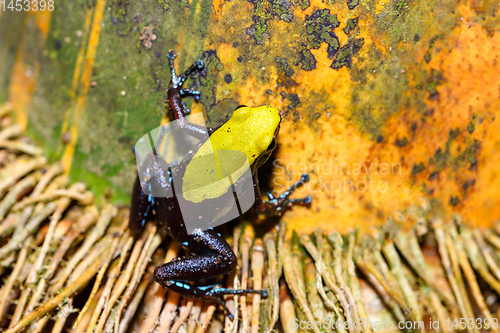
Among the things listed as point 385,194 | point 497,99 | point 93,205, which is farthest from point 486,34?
point 93,205

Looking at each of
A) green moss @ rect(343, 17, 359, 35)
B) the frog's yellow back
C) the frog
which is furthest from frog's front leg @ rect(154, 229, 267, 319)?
green moss @ rect(343, 17, 359, 35)

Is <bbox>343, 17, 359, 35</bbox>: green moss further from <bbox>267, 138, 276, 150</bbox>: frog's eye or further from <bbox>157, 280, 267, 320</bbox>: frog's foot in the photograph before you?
<bbox>157, 280, 267, 320</bbox>: frog's foot

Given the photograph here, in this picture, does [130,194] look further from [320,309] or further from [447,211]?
[447,211]

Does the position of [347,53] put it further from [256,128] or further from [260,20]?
[256,128]

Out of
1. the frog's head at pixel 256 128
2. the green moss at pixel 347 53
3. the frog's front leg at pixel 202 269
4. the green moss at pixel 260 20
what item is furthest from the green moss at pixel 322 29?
the frog's front leg at pixel 202 269

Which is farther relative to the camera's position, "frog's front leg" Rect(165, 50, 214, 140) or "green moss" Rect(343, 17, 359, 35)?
"frog's front leg" Rect(165, 50, 214, 140)
